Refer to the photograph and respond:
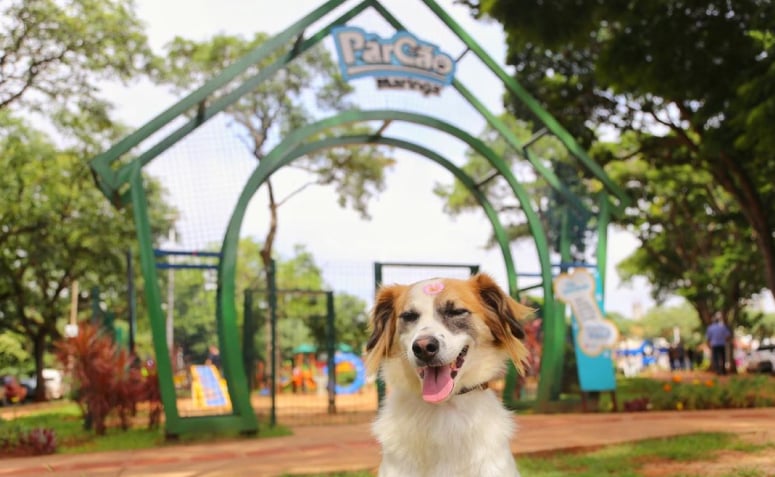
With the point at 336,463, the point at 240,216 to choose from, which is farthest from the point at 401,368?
the point at 240,216

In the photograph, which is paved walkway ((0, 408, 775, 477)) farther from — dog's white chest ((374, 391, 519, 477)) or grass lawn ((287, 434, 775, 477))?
dog's white chest ((374, 391, 519, 477))

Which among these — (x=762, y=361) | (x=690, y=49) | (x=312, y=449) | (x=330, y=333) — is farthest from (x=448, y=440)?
(x=762, y=361)

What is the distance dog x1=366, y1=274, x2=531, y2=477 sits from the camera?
9.09 ft

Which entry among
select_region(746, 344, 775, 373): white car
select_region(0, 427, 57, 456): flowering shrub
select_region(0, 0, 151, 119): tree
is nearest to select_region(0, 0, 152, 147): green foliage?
select_region(0, 0, 151, 119): tree

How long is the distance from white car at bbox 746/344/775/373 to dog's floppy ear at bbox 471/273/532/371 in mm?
27958

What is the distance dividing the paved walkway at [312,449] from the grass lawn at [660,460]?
1.22 feet

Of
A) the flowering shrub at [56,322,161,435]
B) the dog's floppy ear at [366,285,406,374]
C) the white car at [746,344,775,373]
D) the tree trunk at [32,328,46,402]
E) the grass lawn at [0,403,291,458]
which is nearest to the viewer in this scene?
the dog's floppy ear at [366,285,406,374]

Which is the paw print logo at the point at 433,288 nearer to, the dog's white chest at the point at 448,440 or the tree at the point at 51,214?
the dog's white chest at the point at 448,440

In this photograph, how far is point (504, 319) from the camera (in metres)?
3.02

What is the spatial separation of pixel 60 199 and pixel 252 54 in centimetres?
1544

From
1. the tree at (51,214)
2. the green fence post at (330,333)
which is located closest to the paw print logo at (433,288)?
the green fence post at (330,333)

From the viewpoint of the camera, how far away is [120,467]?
727 cm

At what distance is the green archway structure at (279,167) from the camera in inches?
369

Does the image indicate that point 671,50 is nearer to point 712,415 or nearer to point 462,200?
point 712,415
